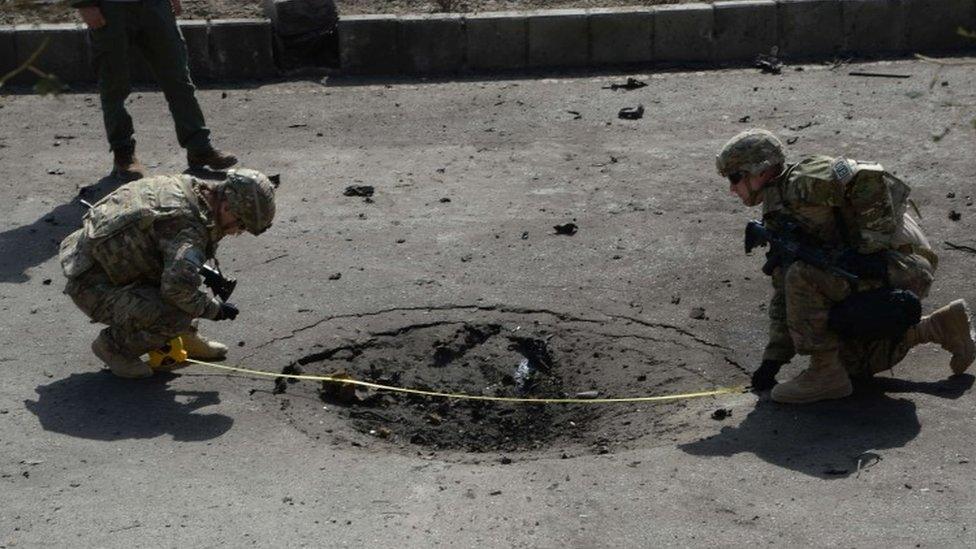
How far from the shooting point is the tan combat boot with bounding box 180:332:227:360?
268 inches

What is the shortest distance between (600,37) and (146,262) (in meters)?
5.65

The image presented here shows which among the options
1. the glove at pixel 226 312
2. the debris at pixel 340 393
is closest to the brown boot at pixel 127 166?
the glove at pixel 226 312

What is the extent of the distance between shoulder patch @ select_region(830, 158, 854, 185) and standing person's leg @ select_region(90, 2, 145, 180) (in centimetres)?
498

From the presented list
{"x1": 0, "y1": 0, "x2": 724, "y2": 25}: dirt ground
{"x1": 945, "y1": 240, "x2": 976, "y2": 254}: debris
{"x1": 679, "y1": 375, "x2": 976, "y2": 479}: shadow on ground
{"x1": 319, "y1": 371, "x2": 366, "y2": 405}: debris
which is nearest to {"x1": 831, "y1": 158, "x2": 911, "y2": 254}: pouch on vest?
{"x1": 679, "y1": 375, "x2": 976, "y2": 479}: shadow on ground

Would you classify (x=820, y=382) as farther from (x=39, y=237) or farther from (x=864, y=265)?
(x=39, y=237)

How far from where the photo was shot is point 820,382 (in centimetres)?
613

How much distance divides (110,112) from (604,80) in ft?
12.5

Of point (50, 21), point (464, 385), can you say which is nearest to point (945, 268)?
point (464, 385)

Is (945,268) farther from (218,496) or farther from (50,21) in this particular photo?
(50,21)

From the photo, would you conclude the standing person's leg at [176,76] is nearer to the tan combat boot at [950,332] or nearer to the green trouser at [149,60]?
the green trouser at [149,60]

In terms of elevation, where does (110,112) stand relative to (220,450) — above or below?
above

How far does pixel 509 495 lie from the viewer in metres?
5.49

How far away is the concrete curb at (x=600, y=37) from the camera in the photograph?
11.1 metres

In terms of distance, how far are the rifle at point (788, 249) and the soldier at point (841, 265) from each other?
0.06 ft
